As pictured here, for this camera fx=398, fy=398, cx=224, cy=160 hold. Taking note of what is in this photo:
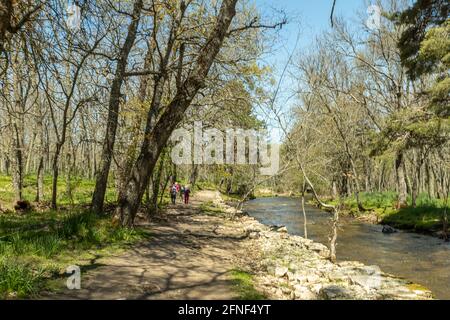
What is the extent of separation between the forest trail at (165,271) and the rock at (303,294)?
1.13 metres

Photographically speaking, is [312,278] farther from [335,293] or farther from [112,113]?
[112,113]

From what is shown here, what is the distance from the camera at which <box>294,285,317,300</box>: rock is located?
6.60m

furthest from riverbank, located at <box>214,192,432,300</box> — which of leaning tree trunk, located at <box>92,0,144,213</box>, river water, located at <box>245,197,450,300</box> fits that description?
leaning tree trunk, located at <box>92,0,144,213</box>

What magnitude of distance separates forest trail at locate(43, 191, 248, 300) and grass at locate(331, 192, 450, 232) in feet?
36.1

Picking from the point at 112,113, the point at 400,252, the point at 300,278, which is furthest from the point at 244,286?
the point at 400,252

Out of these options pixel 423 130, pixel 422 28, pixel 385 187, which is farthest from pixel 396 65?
pixel 385 187

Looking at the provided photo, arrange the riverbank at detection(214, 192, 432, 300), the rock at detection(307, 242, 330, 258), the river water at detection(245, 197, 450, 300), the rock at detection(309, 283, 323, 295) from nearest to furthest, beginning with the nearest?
the riverbank at detection(214, 192, 432, 300), the rock at detection(309, 283, 323, 295), the river water at detection(245, 197, 450, 300), the rock at detection(307, 242, 330, 258)

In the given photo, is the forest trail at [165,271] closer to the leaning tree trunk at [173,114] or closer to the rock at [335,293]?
the leaning tree trunk at [173,114]

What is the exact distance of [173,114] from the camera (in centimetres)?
1016

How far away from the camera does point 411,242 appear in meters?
15.7

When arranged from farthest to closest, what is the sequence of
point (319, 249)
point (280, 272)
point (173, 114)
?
point (319, 249)
point (173, 114)
point (280, 272)

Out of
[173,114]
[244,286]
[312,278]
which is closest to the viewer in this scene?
[244,286]

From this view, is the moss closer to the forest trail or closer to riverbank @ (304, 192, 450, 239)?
the forest trail

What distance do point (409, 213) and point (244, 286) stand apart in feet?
57.5
